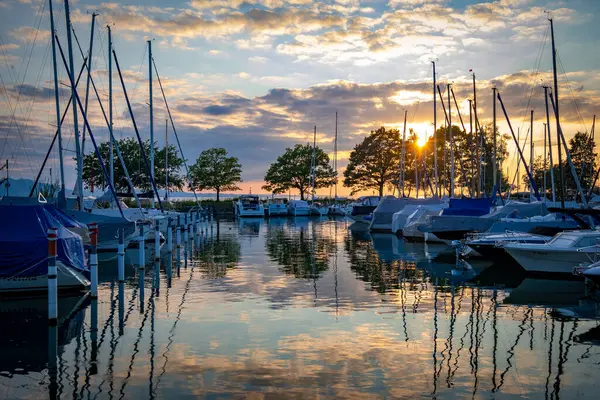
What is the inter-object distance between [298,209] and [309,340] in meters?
87.7

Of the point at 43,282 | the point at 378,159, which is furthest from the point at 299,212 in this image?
the point at 43,282

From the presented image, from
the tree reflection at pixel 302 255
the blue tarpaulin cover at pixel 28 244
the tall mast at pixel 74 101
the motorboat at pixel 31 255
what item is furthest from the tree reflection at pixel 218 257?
the tall mast at pixel 74 101

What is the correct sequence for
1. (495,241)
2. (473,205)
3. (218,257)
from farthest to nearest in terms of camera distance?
(473,205), (218,257), (495,241)

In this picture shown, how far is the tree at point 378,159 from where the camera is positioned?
365 feet

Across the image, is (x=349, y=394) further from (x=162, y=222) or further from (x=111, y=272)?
(x=162, y=222)

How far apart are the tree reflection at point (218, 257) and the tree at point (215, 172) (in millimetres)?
79303

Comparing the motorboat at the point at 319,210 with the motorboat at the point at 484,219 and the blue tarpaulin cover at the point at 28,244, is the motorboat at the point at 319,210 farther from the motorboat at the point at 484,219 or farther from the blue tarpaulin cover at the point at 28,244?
the blue tarpaulin cover at the point at 28,244

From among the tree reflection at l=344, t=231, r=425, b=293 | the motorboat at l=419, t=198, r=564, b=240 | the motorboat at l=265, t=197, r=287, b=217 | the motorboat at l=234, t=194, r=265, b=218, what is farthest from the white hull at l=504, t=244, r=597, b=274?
the motorboat at l=265, t=197, r=287, b=217

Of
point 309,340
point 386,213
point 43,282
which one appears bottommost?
point 309,340

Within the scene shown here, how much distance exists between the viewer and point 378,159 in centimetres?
11188

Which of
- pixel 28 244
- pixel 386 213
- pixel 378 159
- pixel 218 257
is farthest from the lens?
pixel 378 159

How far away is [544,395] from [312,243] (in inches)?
1301

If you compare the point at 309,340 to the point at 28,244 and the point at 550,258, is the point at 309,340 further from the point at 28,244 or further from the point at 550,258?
the point at 550,258

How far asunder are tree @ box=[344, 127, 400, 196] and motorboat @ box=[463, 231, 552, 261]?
8154 cm
